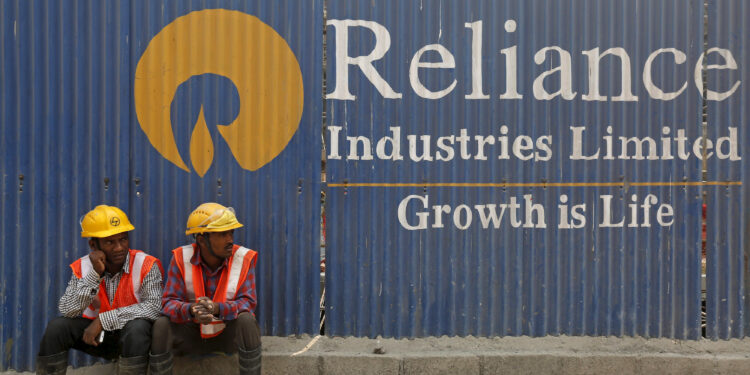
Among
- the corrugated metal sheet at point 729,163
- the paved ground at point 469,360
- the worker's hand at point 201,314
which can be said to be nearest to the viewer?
the worker's hand at point 201,314

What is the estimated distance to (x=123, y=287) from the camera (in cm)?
A: 361

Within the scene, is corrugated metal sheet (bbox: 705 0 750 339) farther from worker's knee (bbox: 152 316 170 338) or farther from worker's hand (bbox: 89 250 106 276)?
worker's hand (bbox: 89 250 106 276)

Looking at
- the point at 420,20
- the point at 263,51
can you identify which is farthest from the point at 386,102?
the point at 263,51

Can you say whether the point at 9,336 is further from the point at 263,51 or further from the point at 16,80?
the point at 263,51

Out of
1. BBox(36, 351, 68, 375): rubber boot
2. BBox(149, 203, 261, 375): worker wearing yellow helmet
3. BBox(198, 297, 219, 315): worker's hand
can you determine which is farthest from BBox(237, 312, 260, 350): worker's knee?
BBox(36, 351, 68, 375): rubber boot

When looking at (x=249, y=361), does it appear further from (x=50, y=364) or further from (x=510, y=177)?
(x=510, y=177)

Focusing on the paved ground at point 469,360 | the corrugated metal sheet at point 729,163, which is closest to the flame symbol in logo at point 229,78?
the paved ground at point 469,360

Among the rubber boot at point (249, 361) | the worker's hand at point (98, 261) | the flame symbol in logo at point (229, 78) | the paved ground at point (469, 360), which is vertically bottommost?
the paved ground at point (469, 360)

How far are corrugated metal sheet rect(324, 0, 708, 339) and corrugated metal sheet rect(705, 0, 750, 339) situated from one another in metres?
0.14

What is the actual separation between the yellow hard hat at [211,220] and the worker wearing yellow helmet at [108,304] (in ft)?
1.42

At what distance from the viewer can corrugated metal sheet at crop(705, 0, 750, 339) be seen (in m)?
4.25

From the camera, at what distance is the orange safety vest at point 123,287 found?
360 cm

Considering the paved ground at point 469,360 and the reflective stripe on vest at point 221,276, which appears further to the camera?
the paved ground at point 469,360

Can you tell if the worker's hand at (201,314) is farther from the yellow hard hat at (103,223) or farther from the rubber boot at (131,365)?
the yellow hard hat at (103,223)
